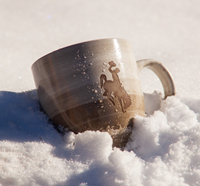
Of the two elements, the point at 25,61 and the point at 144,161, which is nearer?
the point at 144,161

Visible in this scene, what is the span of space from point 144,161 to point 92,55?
326 millimetres

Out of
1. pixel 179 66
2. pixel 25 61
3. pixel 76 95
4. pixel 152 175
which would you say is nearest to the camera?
pixel 152 175

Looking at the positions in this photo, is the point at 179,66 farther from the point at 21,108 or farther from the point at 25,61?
the point at 21,108

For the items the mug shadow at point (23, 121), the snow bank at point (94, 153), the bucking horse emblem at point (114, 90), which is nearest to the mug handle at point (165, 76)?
the snow bank at point (94, 153)

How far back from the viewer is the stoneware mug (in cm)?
81

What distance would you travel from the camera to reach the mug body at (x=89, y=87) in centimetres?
81

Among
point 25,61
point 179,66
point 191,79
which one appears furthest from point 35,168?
point 179,66

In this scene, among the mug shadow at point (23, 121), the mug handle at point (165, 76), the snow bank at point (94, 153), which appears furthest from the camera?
the mug handle at point (165, 76)

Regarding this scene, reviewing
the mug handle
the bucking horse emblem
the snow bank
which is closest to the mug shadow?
the snow bank

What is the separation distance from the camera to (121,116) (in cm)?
84

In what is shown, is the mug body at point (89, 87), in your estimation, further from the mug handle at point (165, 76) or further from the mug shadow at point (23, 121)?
the mug handle at point (165, 76)

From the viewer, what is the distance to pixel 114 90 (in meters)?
0.82

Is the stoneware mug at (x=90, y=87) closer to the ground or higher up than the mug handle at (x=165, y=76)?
higher up

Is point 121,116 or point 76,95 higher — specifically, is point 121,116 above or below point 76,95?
below
